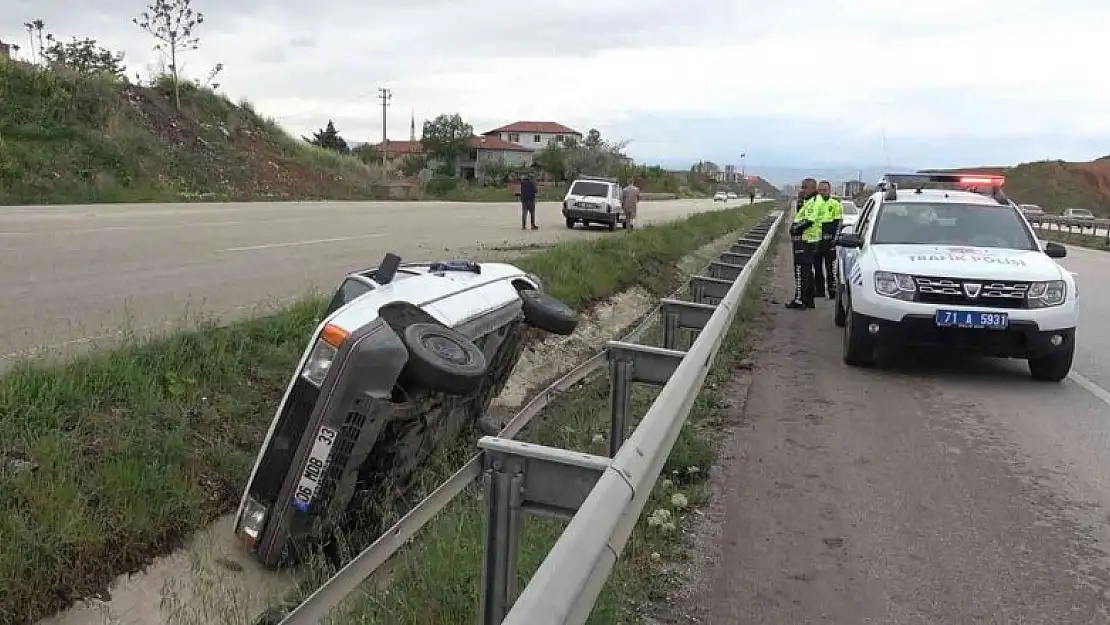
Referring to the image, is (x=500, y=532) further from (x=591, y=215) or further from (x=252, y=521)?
(x=591, y=215)

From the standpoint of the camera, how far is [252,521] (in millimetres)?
4270

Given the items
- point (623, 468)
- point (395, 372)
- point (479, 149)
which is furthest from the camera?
point (479, 149)

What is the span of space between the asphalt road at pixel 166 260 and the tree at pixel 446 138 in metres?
76.9

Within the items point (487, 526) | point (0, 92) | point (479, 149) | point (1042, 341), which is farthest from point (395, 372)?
point (479, 149)

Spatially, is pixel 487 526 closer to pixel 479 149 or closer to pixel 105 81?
pixel 105 81

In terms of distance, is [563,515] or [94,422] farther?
[94,422]

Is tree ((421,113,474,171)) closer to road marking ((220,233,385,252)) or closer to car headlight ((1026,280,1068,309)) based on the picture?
road marking ((220,233,385,252))

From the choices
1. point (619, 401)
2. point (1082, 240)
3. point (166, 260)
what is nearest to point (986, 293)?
point (619, 401)

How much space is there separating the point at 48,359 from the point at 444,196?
54.2 m

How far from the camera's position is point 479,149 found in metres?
118

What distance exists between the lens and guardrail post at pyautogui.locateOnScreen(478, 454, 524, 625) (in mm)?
3014

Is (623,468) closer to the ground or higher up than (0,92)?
closer to the ground

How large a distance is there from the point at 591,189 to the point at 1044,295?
2357 cm

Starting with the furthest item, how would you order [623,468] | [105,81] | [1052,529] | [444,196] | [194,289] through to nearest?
[444,196] → [105,81] → [194,289] → [1052,529] → [623,468]
